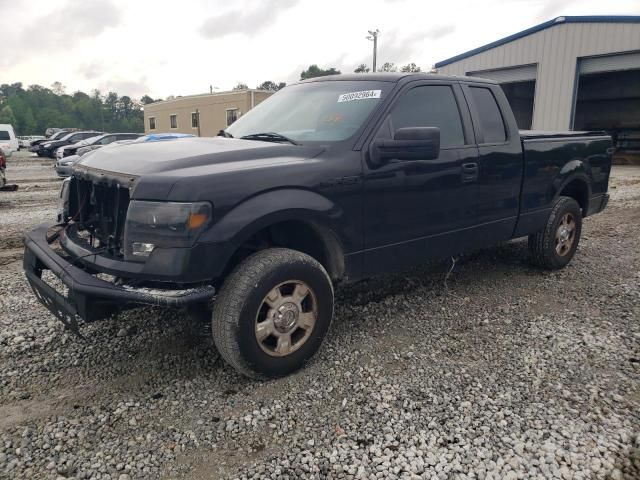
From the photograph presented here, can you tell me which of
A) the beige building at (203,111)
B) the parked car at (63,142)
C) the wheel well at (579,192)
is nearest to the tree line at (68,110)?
the beige building at (203,111)

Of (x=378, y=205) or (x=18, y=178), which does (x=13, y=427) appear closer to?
(x=378, y=205)

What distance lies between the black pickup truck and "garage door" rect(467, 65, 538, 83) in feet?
59.3

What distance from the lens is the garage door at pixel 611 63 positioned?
17.5 metres

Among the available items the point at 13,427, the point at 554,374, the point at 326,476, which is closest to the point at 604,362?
the point at 554,374

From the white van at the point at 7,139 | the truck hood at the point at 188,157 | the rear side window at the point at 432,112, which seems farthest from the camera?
the white van at the point at 7,139

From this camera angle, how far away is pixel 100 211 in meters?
3.14

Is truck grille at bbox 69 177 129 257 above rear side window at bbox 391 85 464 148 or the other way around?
the other way around

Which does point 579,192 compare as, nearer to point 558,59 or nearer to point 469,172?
point 469,172

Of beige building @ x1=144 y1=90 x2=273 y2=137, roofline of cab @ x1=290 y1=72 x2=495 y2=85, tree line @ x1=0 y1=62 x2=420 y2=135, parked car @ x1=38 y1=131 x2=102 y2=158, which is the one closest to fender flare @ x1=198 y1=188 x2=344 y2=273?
roofline of cab @ x1=290 y1=72 x2=495 y2=85

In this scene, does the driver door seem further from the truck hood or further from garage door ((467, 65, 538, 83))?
garage door ((467, 65, 538, 83))

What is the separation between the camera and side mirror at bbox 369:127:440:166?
10.6 ft

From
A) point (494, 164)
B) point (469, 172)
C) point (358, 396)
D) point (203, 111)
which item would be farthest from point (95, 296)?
point (203, 111)

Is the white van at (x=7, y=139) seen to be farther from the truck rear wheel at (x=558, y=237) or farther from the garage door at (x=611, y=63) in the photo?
the truck rear wheel at (x=558, y=237)

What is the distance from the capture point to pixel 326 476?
89.8 inches
